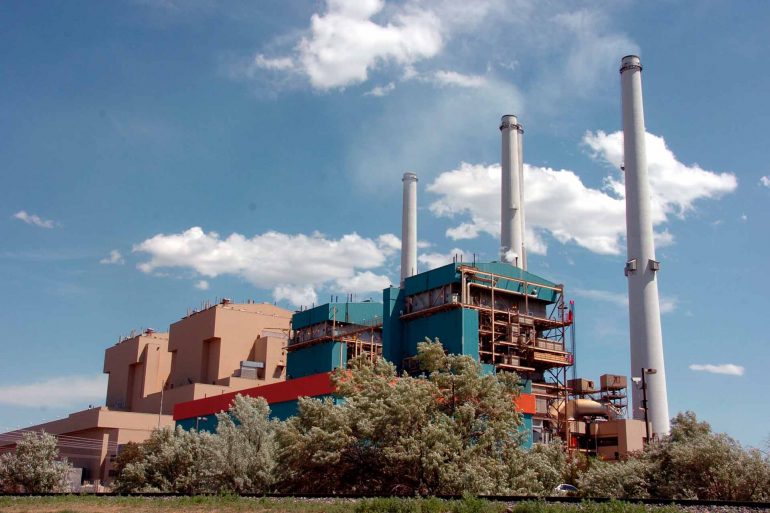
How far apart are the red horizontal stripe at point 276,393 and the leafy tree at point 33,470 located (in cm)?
999

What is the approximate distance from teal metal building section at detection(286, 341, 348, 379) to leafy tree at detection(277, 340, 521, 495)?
3295 centimetres

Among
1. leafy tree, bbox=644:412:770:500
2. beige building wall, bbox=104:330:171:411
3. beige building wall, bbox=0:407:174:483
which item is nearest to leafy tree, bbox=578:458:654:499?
leafy tree, bbox=644:412:770:500

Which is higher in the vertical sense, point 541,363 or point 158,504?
point 541,363

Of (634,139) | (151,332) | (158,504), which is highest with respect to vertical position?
(634,139)

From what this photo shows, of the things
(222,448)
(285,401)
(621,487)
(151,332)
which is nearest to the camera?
(621,487)

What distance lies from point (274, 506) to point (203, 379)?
58.1 metres

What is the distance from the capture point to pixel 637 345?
2176 inches

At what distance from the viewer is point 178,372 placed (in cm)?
8400

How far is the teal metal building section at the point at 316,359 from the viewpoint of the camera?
220 feet

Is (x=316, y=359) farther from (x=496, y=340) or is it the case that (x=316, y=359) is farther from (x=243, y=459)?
(x=243, y=459)

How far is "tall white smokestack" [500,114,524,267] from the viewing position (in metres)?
65.4

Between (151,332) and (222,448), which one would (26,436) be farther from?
(151,332)

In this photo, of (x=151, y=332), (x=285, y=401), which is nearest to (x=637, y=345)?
(x=285, y=401)

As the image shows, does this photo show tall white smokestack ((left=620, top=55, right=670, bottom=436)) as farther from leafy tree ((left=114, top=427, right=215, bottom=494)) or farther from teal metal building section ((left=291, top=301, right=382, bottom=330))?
leafy tree ((left=114, top=427, right=215, bottom=494))
